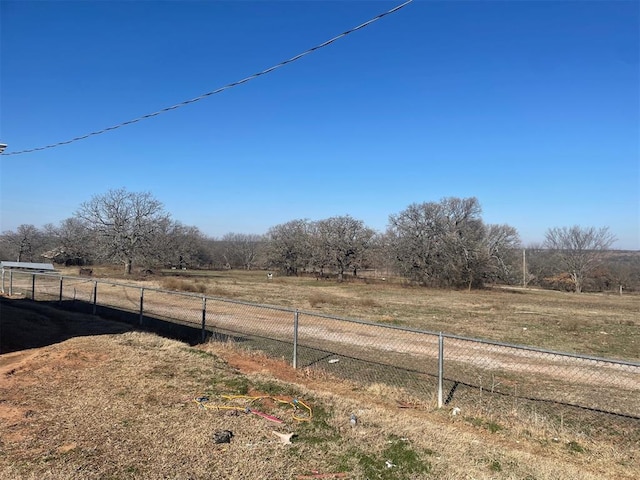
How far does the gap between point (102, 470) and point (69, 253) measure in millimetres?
72255

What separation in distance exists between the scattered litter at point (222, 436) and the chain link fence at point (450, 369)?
3016mm

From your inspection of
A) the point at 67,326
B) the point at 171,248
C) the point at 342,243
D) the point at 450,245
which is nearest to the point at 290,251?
the point at 342,243

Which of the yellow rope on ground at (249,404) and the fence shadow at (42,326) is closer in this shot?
the yellow rope on ground at (249,404)

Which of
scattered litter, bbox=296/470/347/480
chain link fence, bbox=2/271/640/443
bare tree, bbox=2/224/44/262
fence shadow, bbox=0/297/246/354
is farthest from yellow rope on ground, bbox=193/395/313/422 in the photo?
bare tree, bbox=2/224/44/262

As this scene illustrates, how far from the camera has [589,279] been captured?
65.5 meters

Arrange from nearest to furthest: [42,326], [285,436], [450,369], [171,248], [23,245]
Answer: [285,436]
[450,369]
[42,326]
[171,248]
[23,245]

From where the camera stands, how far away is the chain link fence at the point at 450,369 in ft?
22.9

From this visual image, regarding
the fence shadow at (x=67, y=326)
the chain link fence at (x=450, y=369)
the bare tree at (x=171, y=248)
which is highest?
the bare tree at (x=171, y=248)

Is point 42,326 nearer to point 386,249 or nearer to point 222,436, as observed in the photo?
point 222,436

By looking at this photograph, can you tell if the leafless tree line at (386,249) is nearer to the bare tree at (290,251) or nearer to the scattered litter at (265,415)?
the bare tree at (290,251)

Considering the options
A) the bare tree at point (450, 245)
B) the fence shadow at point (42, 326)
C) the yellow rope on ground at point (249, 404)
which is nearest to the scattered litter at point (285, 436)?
the yellow rope on ground at point (249, 404)

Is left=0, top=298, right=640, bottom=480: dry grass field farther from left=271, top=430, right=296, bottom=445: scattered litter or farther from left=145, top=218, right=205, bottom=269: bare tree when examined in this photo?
left=145, top=218, right=205, bottom=269: bare tree

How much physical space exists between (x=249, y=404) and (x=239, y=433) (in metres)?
1.08

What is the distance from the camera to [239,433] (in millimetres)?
5324
